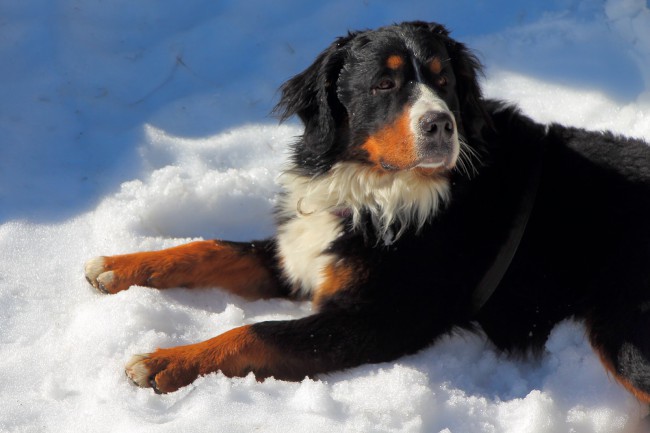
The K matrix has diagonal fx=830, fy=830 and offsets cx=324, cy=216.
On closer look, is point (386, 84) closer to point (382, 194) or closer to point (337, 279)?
point (382, 194)

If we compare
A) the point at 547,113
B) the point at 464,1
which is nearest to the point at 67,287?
the point at 547,113

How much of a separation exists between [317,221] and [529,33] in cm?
314

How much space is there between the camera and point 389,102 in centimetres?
380

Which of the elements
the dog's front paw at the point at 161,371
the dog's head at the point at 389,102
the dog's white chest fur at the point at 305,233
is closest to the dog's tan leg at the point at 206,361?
the dog's front paw at the point at 161,371

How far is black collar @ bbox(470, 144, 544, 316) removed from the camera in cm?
393

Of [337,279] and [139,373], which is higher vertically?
[337,279]

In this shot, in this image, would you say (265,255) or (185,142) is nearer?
(265,255)

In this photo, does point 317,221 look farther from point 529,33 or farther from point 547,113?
point 529,33

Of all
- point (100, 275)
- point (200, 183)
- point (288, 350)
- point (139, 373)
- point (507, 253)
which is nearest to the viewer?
point (139, 373)

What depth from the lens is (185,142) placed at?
557 cm

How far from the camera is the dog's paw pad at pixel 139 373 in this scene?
3525 millimetres

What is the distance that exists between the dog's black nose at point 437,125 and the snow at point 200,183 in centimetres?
105

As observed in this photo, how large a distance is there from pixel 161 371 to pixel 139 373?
93 millimetres

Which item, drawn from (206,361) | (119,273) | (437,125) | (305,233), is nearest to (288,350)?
(206,361)
